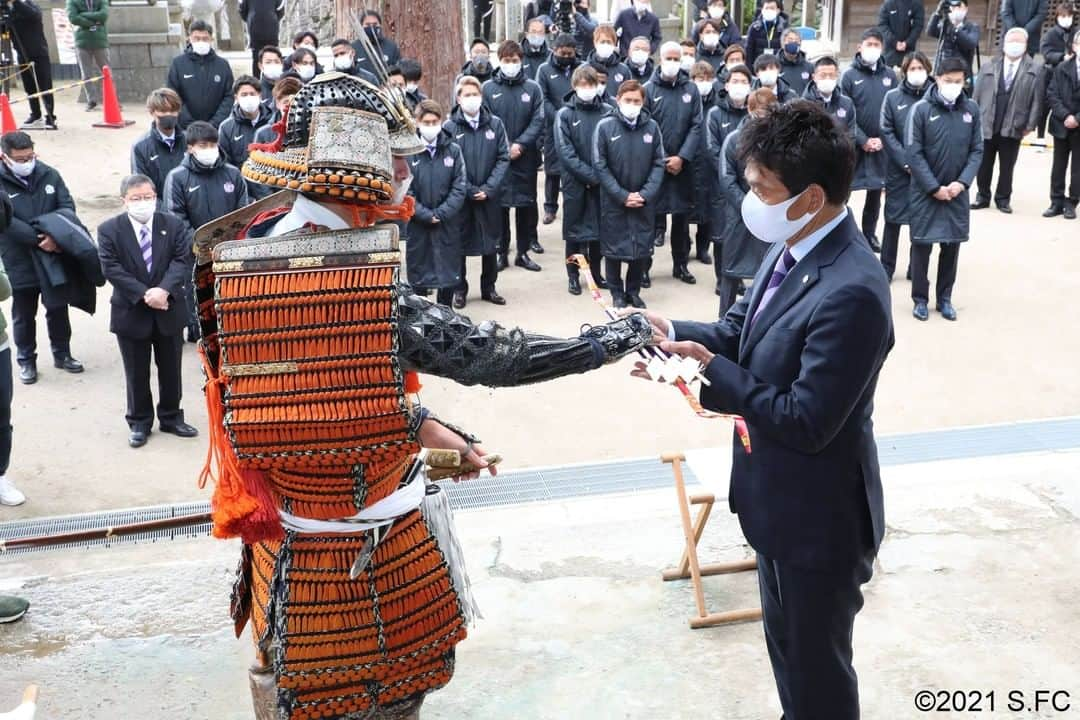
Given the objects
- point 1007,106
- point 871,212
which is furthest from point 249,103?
point 1007,106

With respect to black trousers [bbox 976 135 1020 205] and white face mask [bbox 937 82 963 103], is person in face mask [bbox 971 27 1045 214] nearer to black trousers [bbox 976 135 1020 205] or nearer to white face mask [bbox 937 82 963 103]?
black trousers [bbox 976 135 1020 205]

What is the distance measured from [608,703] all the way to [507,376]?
1499 millimetres

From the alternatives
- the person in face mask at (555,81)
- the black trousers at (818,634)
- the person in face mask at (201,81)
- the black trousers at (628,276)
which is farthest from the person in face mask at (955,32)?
the black trousers at (818,634)

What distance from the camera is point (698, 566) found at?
4352 mm

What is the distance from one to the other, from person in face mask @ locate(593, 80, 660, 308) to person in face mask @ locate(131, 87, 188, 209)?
319 centimetres

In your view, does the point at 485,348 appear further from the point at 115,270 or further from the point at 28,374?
the point at 28,374

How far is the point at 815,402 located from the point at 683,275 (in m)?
6.83

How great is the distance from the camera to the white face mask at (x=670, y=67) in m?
9.48

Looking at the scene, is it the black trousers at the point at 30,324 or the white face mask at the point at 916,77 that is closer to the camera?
the black trousers at the point at 30,324

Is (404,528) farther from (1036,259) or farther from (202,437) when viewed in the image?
(1036,259)

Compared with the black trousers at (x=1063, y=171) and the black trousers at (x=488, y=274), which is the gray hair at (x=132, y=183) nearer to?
the black trousers at (x=488, y=274)

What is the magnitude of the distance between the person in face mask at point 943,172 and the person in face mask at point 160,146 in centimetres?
552

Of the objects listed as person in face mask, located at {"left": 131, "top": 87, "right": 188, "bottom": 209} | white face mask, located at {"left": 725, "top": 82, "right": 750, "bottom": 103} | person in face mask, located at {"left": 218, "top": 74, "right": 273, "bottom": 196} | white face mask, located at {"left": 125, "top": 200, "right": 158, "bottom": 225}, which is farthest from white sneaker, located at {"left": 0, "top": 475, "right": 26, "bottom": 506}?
white face mask, located at {"left": 725, "top": 82, "right": 750, "bottom": 103}

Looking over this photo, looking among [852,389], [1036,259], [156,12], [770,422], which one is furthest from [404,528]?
[156,12]
